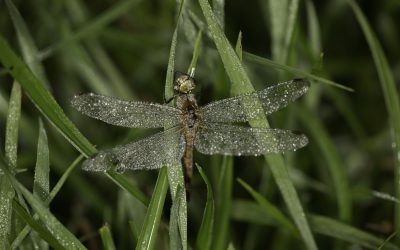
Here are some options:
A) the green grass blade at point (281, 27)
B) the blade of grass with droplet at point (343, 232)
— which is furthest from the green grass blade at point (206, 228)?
the green grass blade at point (281, 27)

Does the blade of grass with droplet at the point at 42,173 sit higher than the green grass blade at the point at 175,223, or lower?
higher

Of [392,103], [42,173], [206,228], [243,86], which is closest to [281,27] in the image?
[392,103]

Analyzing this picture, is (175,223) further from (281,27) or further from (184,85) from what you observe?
(281,27)

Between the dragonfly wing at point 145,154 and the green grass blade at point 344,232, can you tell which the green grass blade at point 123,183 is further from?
the green grass blade at point 344,232

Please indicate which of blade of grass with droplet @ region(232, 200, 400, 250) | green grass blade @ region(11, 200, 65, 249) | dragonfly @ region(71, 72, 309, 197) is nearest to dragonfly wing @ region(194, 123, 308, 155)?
dragonfly @ region(71, 72, 309, 197)

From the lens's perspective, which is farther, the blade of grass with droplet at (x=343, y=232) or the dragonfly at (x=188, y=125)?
the blade of grass with droplet at (x=343, y=232)

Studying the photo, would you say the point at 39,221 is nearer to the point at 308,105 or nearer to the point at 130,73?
the point at 308,105
